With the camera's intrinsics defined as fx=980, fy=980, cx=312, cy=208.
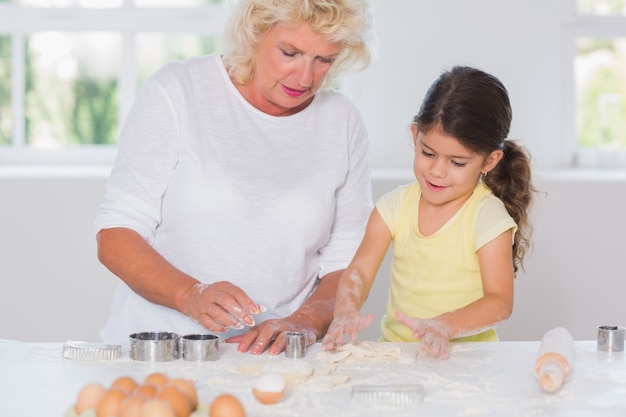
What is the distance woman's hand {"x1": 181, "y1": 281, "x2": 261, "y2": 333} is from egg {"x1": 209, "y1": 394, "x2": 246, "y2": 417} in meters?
0.43

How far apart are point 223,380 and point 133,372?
→ 0.15 meters

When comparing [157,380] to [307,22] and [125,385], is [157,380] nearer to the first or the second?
[125,385]

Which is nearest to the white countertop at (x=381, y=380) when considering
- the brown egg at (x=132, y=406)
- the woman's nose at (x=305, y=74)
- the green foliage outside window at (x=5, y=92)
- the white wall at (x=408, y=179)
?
the brown egg at (x=132, y=406)

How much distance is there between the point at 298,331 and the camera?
1.83 m

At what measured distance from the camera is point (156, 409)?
3.95ft

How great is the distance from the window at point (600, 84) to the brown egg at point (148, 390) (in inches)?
99.3

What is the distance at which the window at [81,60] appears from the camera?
3.45 metres

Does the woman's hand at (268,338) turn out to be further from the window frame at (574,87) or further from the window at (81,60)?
the window frame at (574,87)

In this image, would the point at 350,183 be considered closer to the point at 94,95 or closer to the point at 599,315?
the point at 599,315

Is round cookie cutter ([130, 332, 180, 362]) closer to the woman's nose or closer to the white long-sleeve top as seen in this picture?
the white long-sleeve top

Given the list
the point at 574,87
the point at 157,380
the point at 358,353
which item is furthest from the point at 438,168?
the point at 574,87

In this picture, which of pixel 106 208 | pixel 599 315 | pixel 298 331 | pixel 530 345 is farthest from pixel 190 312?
pixel 599 315

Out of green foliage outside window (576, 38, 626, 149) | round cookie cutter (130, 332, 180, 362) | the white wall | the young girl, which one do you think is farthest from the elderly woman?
green foliage outside window (576, 38, 626, 149)

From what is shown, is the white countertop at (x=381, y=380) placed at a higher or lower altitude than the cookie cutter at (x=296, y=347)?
lower
